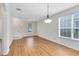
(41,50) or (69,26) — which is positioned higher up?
(69,26)

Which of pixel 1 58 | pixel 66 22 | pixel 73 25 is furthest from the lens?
pixel 66 22

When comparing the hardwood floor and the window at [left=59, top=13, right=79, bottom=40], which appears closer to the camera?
the hardwood floor

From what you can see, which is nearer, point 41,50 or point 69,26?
point 41,50

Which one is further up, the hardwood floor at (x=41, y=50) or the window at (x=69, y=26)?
the window at (x=69, y=26)

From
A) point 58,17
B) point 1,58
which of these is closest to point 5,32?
point 1,58

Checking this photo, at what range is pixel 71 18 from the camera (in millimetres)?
6238

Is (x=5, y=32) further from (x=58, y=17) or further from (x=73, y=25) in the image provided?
(x=58, y=17)

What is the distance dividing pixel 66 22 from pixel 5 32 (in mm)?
4136

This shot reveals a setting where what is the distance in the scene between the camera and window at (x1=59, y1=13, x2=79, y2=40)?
5780 mm

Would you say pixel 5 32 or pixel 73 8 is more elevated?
pixel 73 8

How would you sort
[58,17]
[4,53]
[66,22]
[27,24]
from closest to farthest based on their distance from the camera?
[4,53], [66,22], [58,17], [27,24]

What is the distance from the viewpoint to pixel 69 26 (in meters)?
6.51

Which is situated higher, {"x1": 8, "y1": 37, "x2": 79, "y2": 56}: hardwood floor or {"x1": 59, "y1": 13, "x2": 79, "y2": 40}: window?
{"x1": 59, "y1": 13, "x2": 79, "y2": 40}: window

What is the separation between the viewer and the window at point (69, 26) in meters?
5.78
